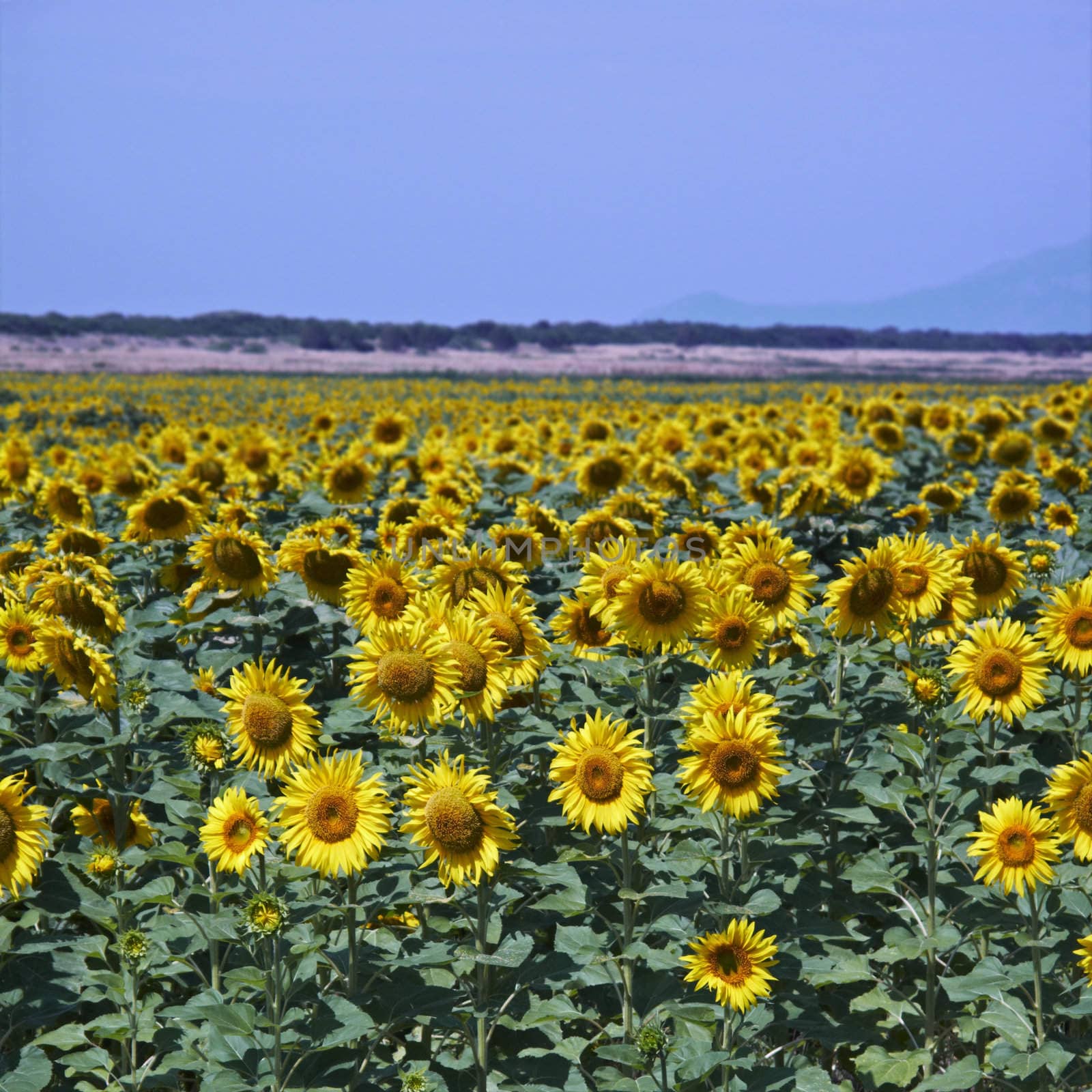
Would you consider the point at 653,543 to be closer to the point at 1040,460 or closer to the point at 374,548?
the point at 374,548

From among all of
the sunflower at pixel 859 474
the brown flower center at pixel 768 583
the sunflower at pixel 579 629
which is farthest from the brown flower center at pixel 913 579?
the sunflower at pixel 859 474

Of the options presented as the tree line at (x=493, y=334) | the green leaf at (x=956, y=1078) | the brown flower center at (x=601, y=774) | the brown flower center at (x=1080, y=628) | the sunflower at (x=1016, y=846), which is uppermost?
the tree line at (x=493, y=334)

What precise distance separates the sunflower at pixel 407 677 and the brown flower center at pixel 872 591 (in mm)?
1929

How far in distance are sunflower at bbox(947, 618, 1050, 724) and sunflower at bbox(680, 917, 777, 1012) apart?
1.36 metres

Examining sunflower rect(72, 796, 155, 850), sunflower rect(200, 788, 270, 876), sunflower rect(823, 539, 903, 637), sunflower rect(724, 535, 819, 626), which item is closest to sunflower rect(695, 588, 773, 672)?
sunflower rect(724, 535, 819, 626)

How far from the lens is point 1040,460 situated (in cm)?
1168

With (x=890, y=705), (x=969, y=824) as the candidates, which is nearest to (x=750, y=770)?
(x=969, y=824)

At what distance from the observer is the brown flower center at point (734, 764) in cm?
366

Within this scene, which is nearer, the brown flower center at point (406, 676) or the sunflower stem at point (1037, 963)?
the brown flower center at point (406, 676)

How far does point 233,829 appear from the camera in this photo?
352cm

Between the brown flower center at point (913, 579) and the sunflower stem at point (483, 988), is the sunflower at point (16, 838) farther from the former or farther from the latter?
the brown flower center at point (913, 579)

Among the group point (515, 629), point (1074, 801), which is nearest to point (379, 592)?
point (515, 629)

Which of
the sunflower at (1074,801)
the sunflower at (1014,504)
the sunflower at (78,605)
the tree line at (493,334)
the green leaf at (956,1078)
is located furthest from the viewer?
the tree line at (493,334)

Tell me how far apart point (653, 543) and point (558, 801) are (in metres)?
2.97
